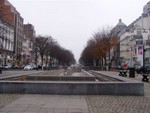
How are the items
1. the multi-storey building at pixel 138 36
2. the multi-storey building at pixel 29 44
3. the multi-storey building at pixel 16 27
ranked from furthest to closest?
the multi-storey building at pixel 29 44 < the multi-storey building at pixel 16 27 < the multi-storey building at pixel 138 36

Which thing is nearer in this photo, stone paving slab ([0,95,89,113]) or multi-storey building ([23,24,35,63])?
stone paving slab ([0,95,89,113])

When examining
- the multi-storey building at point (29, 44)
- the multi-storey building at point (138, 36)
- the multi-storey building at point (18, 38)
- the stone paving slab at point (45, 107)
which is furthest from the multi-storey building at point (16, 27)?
the stone paving slab at point (45, 107)

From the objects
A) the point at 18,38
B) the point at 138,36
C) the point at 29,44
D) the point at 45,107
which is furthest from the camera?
the point at 29,44

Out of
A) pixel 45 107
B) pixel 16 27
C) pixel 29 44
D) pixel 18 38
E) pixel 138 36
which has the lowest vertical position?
pixel 45 107

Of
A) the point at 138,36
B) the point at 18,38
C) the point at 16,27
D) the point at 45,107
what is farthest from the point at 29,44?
the point at 45,107

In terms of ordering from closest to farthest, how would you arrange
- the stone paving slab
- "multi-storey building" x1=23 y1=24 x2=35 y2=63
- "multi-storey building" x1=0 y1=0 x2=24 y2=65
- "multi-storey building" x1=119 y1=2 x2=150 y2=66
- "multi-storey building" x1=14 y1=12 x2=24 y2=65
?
A: the stone paving slab → "multi-storey building" x1=119 y1=2 x2=150 y2=66 → "multi-storey building" x1=0 y1=0 x2=24 y2=65 → "multi-storey building" x1=14 y1=12 x2=24 y2=65 → "multi-storey building" x1=23 y1=24 x2=35 y2=63

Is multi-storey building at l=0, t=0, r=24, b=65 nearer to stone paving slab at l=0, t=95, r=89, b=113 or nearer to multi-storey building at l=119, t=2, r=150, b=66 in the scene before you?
multi-storey building at l=119, t=2, r=150, b=66

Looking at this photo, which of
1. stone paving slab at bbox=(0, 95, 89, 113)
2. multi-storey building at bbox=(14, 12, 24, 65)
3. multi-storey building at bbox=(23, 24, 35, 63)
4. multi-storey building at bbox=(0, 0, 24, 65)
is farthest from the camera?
multi-storey building at bbox=(23, 24, 35, 63)

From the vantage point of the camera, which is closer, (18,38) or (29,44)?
(18,38)

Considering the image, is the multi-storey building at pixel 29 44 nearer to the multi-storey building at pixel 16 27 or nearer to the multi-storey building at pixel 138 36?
the multi-storey building at pixel 16 27

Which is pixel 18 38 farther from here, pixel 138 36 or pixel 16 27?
pixel 138 36

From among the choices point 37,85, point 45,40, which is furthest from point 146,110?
point 45,40

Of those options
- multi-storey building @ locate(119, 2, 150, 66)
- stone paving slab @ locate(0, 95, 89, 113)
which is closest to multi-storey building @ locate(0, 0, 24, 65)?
multi-storey building @ locate(119, 2, 150, 66)

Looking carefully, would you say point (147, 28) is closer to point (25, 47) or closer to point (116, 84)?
point (25, 47)
